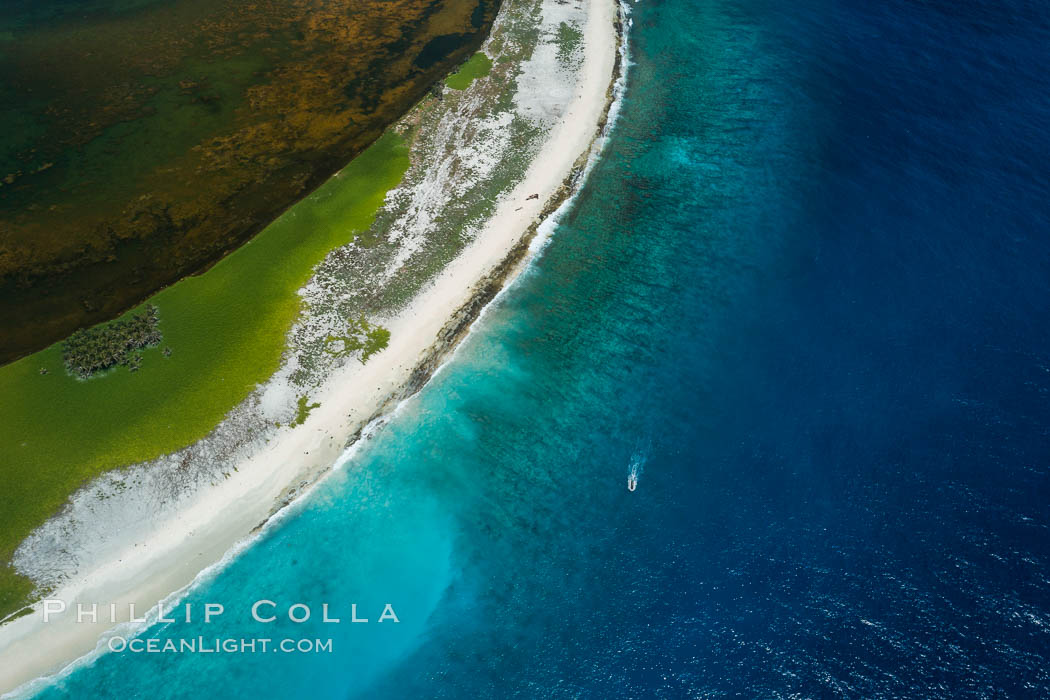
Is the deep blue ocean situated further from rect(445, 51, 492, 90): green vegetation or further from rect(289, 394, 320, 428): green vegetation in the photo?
rect(445, 51, 492, 90): green vegetation

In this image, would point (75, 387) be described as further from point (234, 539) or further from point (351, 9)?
point (351, 9)

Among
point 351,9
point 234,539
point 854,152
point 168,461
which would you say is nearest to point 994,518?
point 854,152

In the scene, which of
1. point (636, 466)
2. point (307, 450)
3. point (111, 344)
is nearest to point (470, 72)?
point (111, 344)

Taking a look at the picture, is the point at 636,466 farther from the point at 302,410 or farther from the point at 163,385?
the point at 163,385

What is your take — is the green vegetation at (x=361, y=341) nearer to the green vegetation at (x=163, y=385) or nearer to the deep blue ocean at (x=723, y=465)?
the green vegetation at (x=163, y=385)

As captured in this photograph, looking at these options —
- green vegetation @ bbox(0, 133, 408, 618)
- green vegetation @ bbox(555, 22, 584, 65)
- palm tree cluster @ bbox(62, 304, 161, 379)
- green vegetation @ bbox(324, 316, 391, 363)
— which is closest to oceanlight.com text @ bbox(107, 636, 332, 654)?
green vegetation @ bbox(0, 133, 408, 618)

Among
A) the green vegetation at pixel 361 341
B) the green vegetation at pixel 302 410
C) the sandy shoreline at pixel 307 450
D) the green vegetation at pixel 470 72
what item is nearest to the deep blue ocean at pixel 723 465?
the sandy shoreline at pixel 307 450
